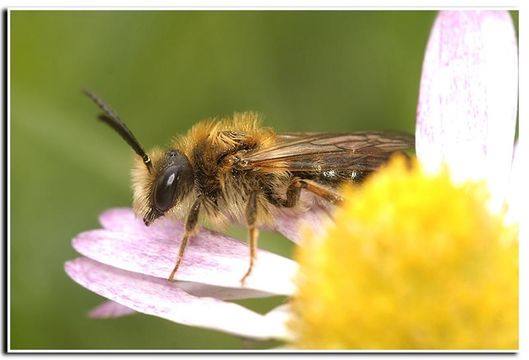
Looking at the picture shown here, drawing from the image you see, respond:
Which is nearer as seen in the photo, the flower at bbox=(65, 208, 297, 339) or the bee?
the flower at bbox=(65, 208, 297, 339)

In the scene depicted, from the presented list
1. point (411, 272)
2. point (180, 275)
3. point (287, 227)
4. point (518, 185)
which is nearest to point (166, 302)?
point (180, 275)

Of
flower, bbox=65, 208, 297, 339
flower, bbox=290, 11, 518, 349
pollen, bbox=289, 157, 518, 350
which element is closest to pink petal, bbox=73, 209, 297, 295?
flower, bbox=65, 208, 297, 339

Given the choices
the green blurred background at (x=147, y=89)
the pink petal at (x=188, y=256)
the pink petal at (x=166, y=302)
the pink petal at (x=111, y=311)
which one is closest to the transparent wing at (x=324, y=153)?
the pink petal at (x=188, y=256)

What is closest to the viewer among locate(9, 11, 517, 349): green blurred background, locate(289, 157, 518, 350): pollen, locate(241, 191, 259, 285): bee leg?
locate(289, 157, 518, 350): pollen

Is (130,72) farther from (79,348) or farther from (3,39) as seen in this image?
(79,348)

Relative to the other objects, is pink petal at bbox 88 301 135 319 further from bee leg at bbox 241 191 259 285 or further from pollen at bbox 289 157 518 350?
pollen at bbox 289 157 518 350

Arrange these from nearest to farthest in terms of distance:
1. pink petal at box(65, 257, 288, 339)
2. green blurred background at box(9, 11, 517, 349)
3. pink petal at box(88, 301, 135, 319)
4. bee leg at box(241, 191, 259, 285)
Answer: pink petal at box(65, 257, 288, 339) < bee leg at box(241, 191, 259, 285) < pink petal at box(88, 301, 135, 319) < green blurred background at box(9, 11, 517, 349)
